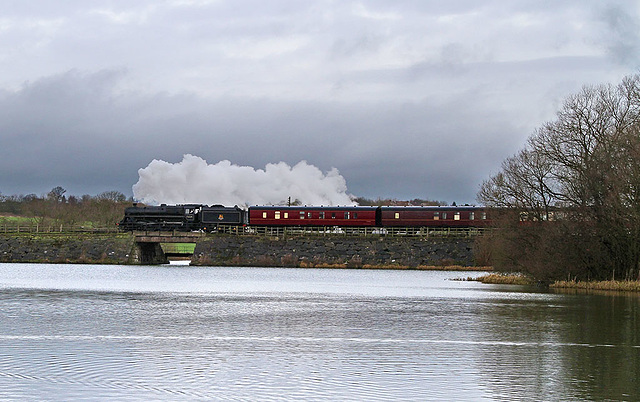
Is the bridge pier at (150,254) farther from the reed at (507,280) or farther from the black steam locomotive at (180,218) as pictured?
the reed at (507,280)

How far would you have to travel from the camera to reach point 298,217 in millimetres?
98312

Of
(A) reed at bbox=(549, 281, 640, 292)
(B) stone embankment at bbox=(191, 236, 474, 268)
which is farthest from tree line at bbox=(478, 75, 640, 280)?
(B) stone embankment at bbox=(191, 236, 474, 268)

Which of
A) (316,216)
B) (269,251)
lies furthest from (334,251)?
(316,216)

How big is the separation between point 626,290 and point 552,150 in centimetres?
1107

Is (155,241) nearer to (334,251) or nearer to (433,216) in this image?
(334,251)

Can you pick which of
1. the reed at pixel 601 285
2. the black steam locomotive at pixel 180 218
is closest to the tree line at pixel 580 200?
the reed at pixel 601 285

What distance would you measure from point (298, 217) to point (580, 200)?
48874mm

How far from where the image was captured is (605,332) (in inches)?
1070

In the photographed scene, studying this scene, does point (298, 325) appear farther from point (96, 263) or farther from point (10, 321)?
point (96, 263)

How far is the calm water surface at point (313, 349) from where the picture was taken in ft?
53.0

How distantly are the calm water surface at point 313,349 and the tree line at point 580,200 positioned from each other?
36.6 feet

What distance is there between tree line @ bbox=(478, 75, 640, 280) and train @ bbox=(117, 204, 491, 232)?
→ 115ft

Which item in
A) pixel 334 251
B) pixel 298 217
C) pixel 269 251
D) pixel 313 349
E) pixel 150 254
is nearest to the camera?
pixel 313 349

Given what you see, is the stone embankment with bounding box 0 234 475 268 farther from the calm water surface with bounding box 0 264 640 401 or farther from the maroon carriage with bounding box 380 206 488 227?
the calm water surface with bounding box 0 264 640 401
